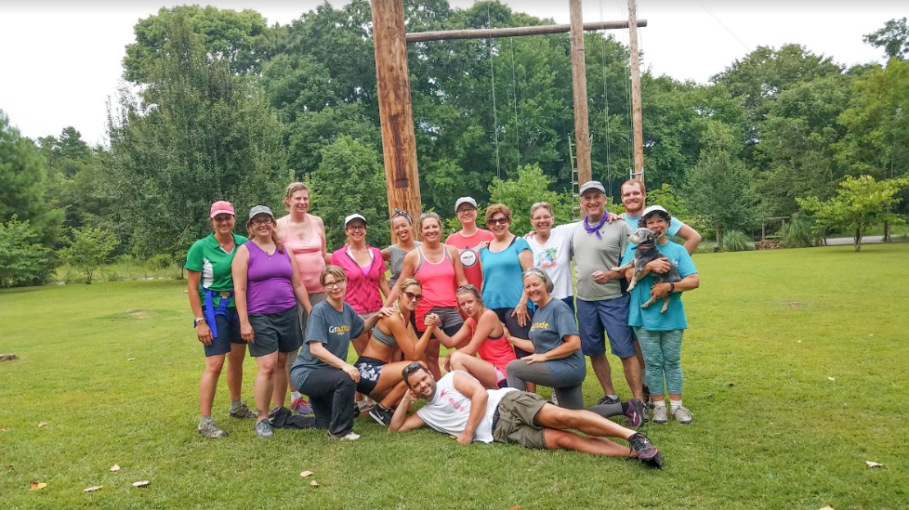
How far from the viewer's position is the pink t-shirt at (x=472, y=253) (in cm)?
559

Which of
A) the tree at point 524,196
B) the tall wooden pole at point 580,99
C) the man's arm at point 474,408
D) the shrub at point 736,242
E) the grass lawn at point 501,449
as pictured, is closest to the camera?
the grass lawn at point 501,449

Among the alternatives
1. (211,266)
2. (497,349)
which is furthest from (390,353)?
(211,266)

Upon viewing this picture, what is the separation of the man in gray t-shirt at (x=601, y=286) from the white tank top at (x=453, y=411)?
99 centimetres

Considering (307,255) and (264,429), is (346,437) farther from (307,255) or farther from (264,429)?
(307,255)

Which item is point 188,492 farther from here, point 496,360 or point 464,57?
point 464,57

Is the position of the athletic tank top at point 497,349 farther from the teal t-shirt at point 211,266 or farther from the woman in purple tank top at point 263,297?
the teal t-shirt at point 211,266

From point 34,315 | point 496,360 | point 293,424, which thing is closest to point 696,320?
point 496,360

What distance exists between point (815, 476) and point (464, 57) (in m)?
38.0

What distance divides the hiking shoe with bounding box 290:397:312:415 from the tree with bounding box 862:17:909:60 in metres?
45.5

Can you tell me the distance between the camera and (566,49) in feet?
140

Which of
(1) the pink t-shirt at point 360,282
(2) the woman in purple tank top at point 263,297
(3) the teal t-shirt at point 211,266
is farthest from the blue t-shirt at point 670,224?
(3) the teal t-shirt at point 211,266

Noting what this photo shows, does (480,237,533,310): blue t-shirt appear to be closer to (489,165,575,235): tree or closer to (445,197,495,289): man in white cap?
(445,197,495,289): man in white cap

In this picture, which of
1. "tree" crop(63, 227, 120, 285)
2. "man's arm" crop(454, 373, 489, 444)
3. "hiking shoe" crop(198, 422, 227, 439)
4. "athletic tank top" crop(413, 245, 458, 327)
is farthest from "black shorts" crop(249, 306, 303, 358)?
"tree" crop(63, 227, 120, 285)

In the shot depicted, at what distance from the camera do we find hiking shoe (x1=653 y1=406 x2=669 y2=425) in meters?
4.82
